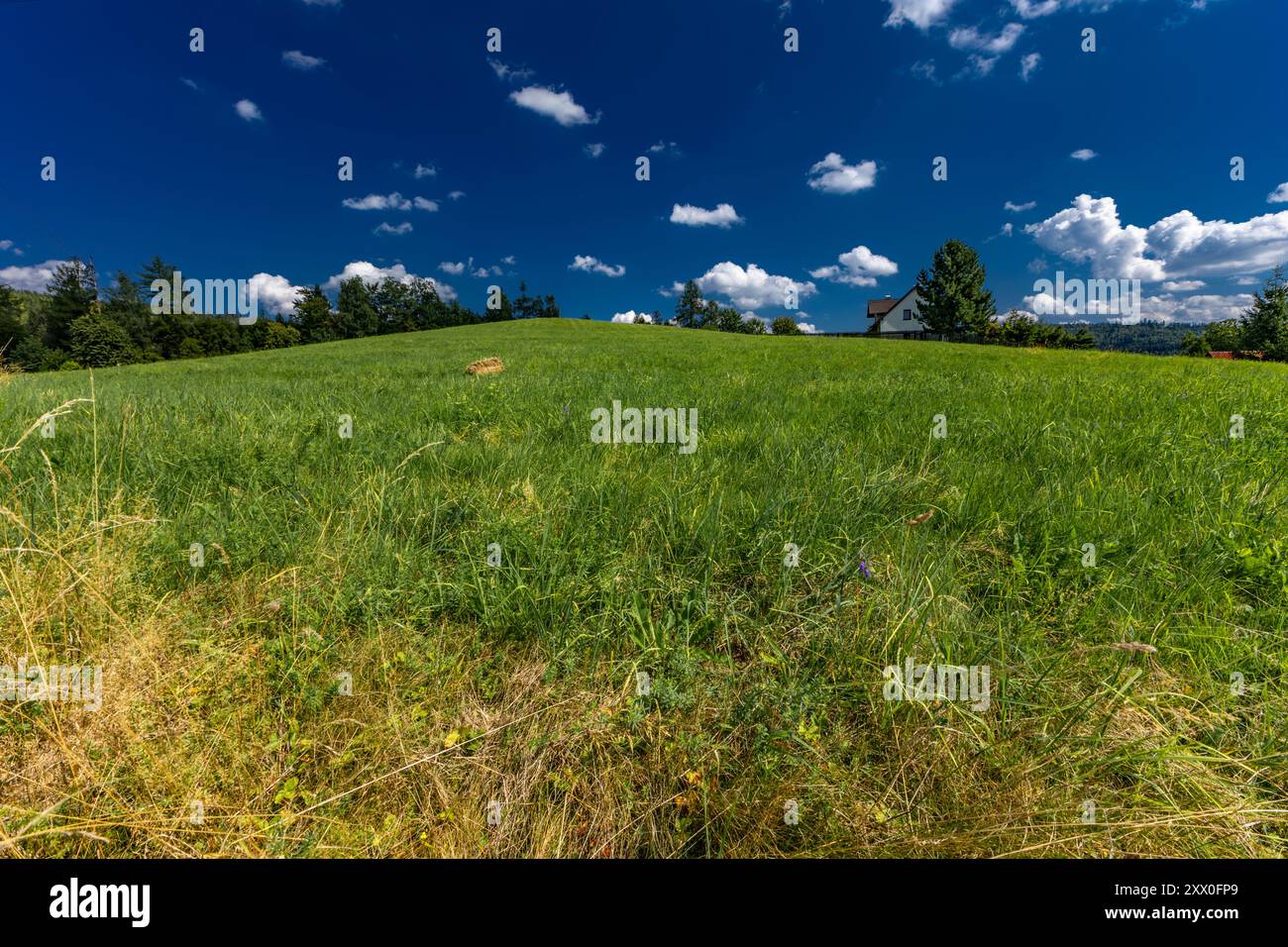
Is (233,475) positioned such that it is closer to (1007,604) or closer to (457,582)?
(457,582)

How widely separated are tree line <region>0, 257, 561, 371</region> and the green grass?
58.9 metres

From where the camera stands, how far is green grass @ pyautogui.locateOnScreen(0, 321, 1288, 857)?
138 cm

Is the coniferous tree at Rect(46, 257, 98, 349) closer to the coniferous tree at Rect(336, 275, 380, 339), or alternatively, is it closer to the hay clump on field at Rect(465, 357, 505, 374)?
the coniferous tree at Rect(336, 275, 380, 339)

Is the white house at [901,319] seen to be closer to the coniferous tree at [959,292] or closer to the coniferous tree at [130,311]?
the coniferous tree at [959,292]

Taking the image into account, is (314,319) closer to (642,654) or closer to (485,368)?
(485,368)

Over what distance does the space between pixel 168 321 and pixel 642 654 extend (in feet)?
317

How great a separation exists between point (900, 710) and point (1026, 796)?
374 mm

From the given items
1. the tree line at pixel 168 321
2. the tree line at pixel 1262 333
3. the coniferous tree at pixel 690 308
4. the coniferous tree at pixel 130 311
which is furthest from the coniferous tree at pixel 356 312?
the tree line at pixel 1262 333

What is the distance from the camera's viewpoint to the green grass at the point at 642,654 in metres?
1.38

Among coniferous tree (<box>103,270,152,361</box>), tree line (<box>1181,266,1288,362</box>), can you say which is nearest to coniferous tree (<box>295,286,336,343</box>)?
coniferous tree (<box>103,270,152,361</box>)

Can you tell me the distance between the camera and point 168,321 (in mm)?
64250

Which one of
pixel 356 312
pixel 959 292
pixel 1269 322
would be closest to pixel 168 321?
pixel 356 312
